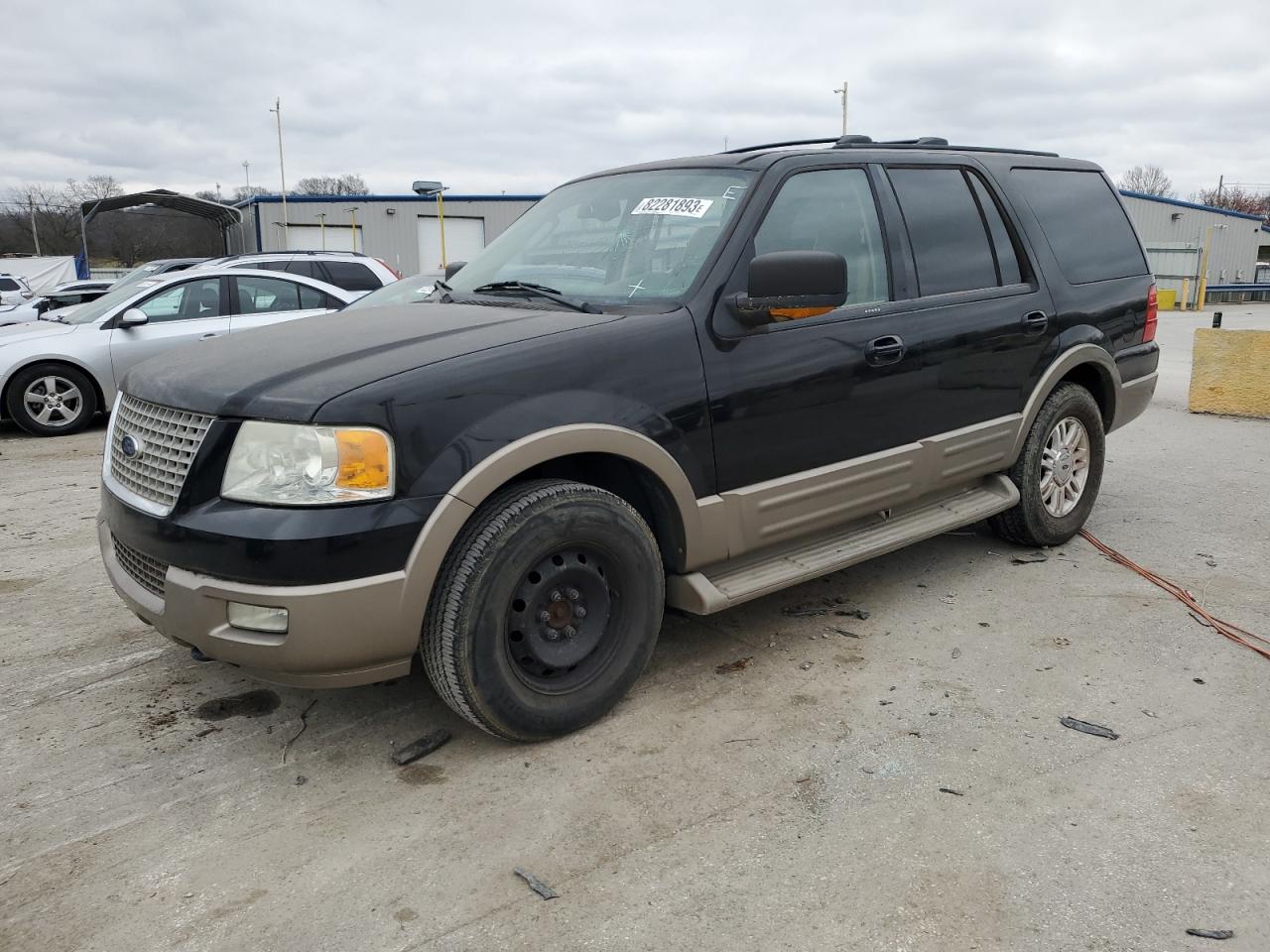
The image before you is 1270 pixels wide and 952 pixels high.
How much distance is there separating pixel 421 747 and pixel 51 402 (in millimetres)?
8200

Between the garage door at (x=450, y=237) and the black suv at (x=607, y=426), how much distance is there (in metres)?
39.0

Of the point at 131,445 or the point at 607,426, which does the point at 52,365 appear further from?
the point at 607,426

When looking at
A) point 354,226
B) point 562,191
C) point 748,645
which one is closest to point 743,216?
point 562,191

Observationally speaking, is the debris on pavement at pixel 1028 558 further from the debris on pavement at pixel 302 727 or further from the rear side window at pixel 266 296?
the rear side window at pixel 266 296

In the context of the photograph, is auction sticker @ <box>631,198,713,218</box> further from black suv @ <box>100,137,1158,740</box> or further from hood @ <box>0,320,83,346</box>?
hood @ <box>0,320,83,346</box>

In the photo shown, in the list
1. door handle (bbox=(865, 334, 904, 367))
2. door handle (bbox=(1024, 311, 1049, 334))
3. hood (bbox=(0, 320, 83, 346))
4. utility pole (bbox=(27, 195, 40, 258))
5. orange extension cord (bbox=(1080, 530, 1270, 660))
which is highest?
utility pole (bbox=(27, 195, 40, 258))

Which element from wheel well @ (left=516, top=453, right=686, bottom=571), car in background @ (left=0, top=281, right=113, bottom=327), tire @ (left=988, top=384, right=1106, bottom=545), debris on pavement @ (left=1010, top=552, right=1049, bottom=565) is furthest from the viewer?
car in background @ (left=0, top=281, right=113, bottom=327)

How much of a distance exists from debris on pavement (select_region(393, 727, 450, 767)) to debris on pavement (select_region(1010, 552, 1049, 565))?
10.3 ft

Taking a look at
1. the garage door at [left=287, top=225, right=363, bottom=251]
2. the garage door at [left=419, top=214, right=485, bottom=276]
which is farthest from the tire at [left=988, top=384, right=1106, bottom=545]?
the garage door at [left=419, top=214, right=485, bottom=276]

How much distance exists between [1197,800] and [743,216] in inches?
94.9

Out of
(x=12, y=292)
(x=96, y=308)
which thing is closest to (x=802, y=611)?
(x=96, y=308)

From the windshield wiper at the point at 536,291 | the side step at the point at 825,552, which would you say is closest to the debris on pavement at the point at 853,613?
the side step at the point at 825,552

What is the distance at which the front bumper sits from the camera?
2.76m

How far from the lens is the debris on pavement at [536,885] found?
2527 millimetres
